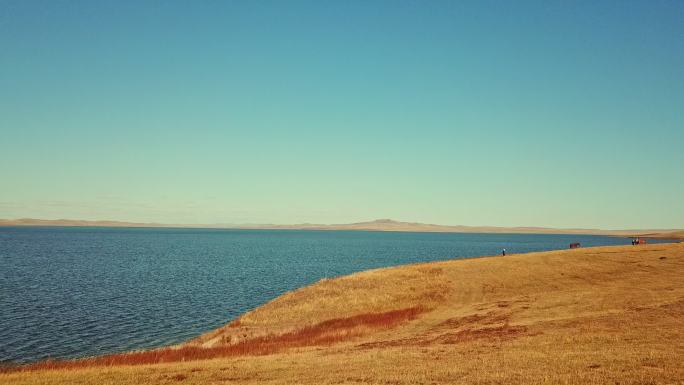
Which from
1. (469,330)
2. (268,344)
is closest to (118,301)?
(268,344)

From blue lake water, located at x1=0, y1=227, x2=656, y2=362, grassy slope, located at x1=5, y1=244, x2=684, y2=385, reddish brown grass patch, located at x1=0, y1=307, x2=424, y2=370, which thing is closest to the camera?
grassy slope, located at x1=5, y1=244, x2=684, y2=385

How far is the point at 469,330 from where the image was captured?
112 ft

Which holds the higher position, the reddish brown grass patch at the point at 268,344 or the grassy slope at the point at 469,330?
the grassy slope at the point at 469,330

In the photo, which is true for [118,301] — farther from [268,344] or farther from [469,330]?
[469,330]

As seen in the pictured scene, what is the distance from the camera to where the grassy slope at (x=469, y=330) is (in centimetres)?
2158

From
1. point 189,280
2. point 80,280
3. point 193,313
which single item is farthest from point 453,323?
point 80,280

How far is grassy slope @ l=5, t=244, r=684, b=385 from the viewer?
21578 mm

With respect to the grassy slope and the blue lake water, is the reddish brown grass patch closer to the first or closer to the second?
the grassy slope

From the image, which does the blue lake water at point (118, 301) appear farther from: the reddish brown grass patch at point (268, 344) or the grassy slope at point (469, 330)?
the reddish brown grass patch at point (268, 344)

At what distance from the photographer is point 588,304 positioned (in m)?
37.8

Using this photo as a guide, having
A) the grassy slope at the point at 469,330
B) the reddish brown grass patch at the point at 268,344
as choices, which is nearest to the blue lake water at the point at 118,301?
the grassy slope at the point at 469,330

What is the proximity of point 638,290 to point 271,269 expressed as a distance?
81104 millimetres

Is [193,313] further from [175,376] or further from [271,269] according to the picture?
[271,269]

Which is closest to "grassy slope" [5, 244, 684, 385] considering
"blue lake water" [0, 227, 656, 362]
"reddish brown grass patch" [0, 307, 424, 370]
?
"reddish brown grass patch" [0, 307, 424, 370]
